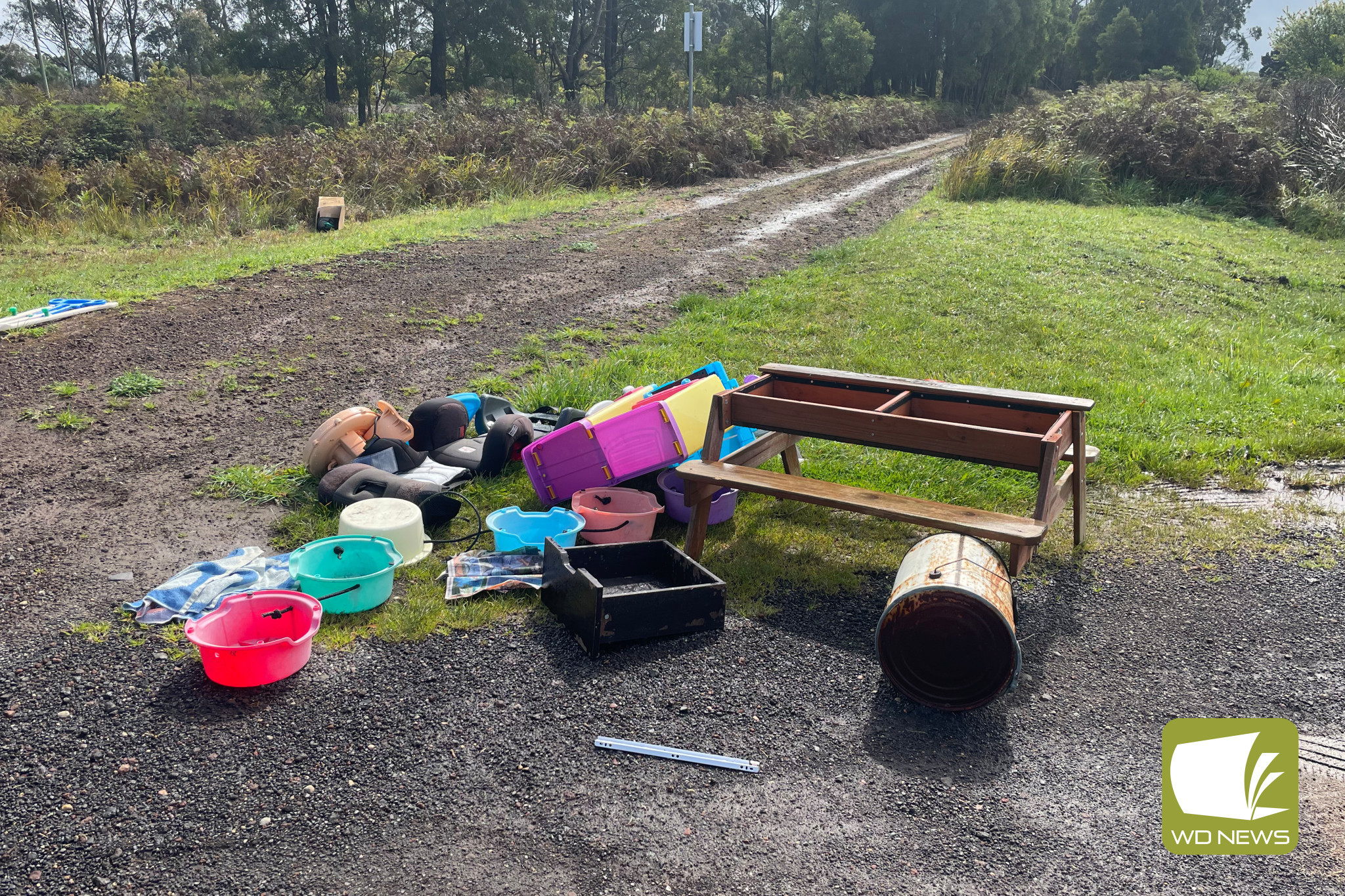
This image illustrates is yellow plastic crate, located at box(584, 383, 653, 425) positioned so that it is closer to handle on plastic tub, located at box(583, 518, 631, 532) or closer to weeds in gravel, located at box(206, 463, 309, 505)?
handle on plastic tub, located at box(583, 518, 631, 532)

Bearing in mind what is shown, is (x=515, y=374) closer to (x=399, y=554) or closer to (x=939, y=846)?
(x=399, y=554)

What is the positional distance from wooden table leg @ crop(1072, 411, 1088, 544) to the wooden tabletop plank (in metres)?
0.08

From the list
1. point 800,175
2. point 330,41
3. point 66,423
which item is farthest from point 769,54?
point 66,423

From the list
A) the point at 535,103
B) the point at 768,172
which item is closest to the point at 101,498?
the point at 768,172

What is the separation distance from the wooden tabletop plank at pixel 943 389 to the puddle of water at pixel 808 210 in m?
8.00

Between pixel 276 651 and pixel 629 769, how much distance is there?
1.41 meters

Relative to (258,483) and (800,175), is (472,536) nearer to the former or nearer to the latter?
(258,483)

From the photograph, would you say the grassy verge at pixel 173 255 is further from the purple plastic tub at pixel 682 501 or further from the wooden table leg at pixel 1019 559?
the wooden table leg at pixel 1019 559

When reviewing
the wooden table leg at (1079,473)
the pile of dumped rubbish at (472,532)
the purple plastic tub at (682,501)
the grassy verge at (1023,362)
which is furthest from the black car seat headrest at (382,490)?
the wooden table leg at (1079,473)

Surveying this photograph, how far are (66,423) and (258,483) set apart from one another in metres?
1.95

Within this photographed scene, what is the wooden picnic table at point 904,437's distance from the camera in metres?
3.93

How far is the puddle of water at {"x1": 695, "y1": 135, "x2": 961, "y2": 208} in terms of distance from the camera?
57.6 ft

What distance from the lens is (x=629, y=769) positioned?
3021 mm

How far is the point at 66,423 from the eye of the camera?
605cm
